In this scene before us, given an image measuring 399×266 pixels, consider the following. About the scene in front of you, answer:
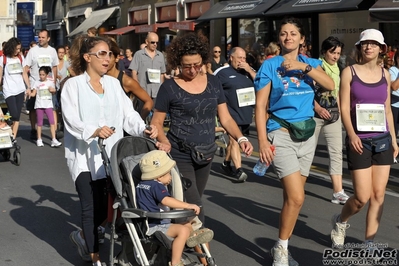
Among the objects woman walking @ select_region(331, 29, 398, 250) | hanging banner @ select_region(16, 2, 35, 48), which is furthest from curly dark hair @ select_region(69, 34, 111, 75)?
hanging banner @ select_region(16, 2, 35, 48)

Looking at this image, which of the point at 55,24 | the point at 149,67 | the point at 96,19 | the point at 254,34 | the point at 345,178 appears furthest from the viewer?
the point at 55,24

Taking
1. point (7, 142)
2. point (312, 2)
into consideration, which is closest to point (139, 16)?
point (312, 2)

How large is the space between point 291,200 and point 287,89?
2.71 ft

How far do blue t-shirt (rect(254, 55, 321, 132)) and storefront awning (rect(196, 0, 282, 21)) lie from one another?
55.8ft

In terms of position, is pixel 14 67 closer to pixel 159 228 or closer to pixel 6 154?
pixel 6 154

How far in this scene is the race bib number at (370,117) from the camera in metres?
6.14

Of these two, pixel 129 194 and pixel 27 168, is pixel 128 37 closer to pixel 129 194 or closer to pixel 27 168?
pixel 27 168

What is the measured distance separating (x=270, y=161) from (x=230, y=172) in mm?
5039

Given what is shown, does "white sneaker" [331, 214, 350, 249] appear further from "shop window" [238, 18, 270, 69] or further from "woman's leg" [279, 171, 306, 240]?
"shop window" [238, 18, 270, 69]

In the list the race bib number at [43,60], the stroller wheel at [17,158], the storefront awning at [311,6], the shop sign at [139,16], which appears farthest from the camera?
the shop sign at [139,16]

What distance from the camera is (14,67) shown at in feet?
46.2

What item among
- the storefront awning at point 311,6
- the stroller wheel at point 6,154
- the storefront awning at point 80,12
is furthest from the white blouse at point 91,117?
the storefront awning at point 80,12

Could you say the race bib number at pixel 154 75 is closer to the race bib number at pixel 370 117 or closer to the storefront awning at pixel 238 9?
the race bib number at pixel 370 117

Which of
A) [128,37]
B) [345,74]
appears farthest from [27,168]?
[128,37]
